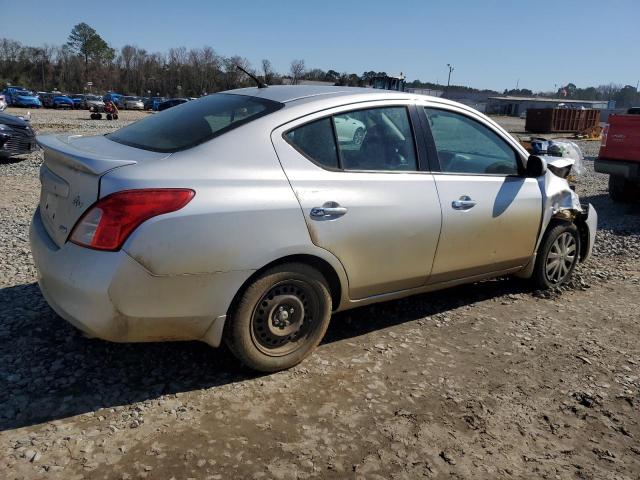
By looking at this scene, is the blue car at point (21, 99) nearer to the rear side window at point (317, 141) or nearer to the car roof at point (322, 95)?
the car roof at point (322, 95)

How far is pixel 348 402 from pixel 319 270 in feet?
2.62

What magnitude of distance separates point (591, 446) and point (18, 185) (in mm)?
9460

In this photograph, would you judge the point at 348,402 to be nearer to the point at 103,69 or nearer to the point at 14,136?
the point at 14,136

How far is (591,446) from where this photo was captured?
2818mm

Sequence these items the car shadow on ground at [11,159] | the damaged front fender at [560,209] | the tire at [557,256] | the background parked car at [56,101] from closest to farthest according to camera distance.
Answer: the damaged front fender at [560,209]
the tire at [557,256]
the car shadow on ground at [11,159]
the background parked car at [56,101]

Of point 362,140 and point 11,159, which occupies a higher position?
point 362,140

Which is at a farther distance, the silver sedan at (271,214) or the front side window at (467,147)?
the front side window at (467,147)

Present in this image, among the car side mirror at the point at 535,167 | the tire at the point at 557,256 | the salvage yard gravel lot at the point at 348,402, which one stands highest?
the car side mirror at the point at 535,167

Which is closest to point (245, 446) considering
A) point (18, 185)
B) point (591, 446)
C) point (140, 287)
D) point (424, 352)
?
point (140, 287)

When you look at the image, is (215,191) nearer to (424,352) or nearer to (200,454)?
(200,454)

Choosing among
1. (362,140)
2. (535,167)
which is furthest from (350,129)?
(535,167)

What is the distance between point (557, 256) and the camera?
4.93 metres

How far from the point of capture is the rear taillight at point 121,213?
2.63 meters

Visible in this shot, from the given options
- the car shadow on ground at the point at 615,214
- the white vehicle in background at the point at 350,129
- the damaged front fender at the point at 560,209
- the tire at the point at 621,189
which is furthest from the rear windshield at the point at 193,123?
the tire at the point at 621,189
